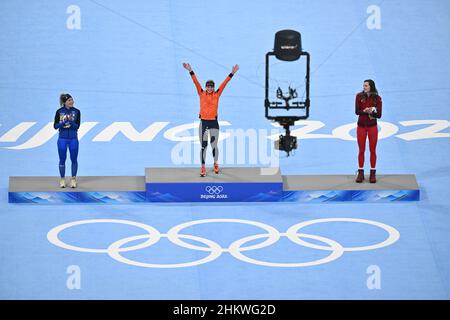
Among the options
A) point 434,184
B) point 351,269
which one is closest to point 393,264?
point 351,269

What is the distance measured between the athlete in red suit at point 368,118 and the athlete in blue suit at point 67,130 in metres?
4.74

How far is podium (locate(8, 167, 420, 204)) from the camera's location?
2028 cm

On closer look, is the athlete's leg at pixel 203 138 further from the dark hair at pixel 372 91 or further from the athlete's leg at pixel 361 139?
the dark hair at pixel 372 91

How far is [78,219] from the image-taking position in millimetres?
19578

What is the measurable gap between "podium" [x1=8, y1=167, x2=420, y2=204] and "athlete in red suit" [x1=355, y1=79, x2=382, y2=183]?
13.1 inches

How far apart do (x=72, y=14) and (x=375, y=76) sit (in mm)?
6880

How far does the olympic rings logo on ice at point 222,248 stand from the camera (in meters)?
18.0

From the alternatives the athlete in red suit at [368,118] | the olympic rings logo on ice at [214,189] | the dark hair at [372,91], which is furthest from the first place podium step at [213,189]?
the dark hair at [372,91]

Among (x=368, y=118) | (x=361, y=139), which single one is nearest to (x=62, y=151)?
(x=361, y=139)

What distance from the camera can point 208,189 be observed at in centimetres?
2034

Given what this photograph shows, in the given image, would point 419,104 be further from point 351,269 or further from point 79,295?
point 79,295

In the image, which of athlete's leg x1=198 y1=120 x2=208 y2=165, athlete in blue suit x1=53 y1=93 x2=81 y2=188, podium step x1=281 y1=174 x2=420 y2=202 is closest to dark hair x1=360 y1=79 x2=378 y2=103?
podium step x1=281 y1=174 x2=420 y2=202

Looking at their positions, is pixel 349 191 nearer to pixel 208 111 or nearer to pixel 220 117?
pixel 208 111

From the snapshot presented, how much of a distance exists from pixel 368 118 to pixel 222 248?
12.8 feet
